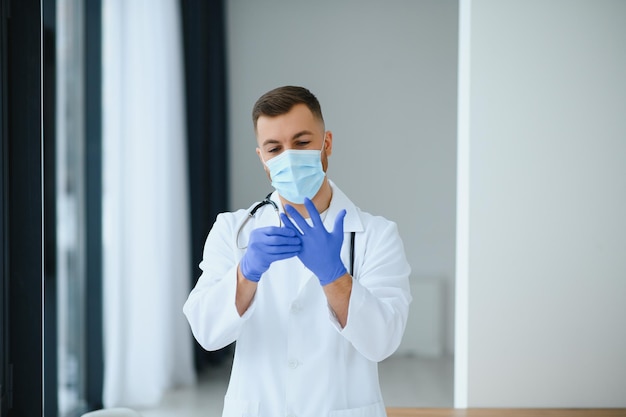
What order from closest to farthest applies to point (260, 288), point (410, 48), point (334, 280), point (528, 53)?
point (334, 280)
point (260, 288)
point (528, 53)
point (410, 48)

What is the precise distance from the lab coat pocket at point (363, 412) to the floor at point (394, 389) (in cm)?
Result: 221

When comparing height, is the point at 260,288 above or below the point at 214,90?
below

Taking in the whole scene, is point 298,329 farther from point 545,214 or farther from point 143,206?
point 143,206

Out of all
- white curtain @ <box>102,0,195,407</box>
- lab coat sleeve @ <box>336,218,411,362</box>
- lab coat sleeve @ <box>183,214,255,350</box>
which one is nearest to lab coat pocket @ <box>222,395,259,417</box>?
lab coat sleeve @ <box>183,214,255,350</box>

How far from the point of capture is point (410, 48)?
4.77 metres

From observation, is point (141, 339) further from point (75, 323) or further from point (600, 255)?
point (600, 255)

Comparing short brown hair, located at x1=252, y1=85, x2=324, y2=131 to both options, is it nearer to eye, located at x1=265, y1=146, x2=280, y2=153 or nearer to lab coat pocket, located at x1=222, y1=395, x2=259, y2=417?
eye, located at x1=265, y1=146, x2=280, y2=153

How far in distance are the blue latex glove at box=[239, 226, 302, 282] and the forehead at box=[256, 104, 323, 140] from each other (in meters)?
0.22

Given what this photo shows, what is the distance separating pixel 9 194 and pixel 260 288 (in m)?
1.13

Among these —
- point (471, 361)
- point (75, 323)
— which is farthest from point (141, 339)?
point (471, 361)

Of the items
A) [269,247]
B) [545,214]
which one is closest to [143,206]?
[545,214]

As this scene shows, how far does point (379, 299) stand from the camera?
48.9 inches

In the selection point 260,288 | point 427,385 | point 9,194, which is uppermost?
point 9,194

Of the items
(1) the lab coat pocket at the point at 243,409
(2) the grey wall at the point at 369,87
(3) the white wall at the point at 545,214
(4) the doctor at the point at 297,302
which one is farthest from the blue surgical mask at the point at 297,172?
(2) the grey wall at the point at 369,87
